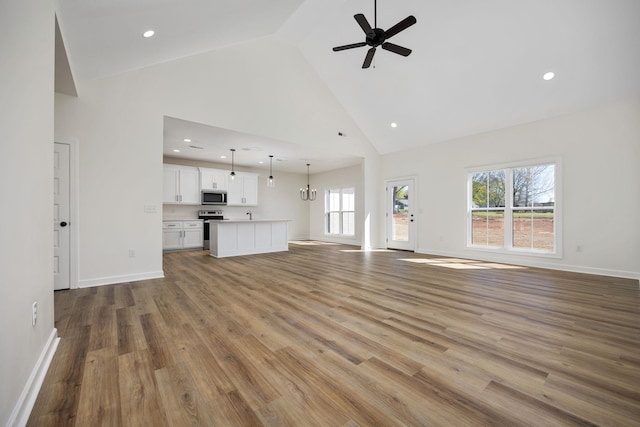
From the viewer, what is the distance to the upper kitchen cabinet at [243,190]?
Result: 866cm

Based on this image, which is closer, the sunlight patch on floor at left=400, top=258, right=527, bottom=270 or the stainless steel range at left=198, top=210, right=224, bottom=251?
the sunlight patch on floor at left=400, top=258, right=527, bottom=270

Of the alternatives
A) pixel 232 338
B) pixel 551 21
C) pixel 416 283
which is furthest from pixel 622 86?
pixel 232 338

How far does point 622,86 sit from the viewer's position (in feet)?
13.6

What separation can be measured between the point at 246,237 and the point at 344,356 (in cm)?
537

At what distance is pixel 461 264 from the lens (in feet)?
17.7

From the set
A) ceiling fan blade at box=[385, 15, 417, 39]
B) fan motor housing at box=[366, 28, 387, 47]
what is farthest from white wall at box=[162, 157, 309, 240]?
ceiling fan blade at box=[385, 15, 417, 39]

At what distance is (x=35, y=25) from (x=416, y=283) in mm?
4332

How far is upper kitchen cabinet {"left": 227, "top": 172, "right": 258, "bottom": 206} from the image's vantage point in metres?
8.66

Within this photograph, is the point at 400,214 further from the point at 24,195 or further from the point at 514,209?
the point at 24,195

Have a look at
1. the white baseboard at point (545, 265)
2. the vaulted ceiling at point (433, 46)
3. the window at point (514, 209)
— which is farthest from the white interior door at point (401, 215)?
the vaulted ceiling at point (433, 46)

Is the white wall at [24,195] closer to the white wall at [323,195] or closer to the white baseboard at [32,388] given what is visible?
the white baseboard at [32,388]

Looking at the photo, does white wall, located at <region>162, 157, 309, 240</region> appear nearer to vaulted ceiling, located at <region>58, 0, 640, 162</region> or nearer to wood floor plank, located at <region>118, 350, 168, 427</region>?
vaulted ceiling, located at <region>58, 0, 640, 162</region>

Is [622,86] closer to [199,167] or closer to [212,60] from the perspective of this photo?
[212,60]

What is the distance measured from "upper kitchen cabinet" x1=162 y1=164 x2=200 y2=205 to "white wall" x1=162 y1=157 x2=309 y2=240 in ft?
1.81
